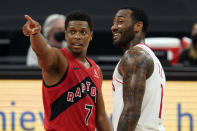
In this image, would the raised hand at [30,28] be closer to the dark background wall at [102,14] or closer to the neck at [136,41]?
the neck at [136,41]

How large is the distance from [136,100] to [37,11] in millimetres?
6182

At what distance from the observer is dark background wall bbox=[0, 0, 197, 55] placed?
31.2 feet

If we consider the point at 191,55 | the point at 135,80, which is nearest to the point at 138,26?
the point at 135,80

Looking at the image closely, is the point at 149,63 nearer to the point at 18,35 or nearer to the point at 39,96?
the point at 39,96

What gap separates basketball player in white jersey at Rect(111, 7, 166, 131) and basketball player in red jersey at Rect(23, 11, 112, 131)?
1.21 feet

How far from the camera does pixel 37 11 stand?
9.63 m

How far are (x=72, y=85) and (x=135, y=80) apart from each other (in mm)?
665

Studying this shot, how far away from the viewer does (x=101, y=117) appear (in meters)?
4.67

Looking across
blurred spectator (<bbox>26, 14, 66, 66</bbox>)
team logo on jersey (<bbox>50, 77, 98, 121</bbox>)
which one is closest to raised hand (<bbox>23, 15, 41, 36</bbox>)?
team logo on jersey (<bbox>50, 77, 98, 121</bbox>)

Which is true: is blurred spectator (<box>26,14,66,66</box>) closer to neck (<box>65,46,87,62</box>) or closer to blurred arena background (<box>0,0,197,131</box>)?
blurred arena background (<box>0,0,197,131</box>)

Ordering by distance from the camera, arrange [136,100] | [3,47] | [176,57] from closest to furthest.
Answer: [136,100]
[176,57]
[3,47]

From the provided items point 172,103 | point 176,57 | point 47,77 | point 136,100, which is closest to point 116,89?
point 136,100

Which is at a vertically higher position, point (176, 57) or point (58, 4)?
point (58, 4)

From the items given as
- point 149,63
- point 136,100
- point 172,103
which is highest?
point 149,63
